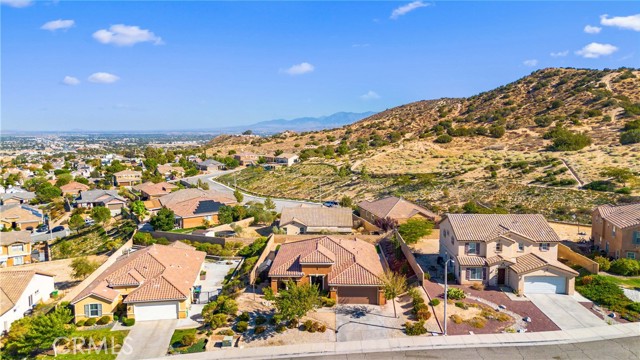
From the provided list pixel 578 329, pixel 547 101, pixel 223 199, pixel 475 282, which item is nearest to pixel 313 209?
pixel 223 199

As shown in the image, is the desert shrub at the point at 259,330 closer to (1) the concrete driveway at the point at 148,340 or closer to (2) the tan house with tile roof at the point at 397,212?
(1) the concrete driveway at the point at 148,340

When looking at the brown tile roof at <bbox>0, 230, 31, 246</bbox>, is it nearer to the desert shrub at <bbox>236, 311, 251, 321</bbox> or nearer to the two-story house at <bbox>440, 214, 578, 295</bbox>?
the desert shrub at <bbox>236, 311, 251, 321</bbox>

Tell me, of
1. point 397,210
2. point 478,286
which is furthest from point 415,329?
point 397,210

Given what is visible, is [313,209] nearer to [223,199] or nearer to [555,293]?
[223,199]

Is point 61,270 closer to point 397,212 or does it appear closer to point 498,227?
point 397,212

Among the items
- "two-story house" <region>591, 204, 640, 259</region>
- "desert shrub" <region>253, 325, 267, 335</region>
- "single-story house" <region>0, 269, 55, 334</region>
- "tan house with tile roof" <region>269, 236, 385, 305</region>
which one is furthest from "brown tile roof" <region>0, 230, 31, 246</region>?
"two-story house" <region>591, 204, 640, 259</region>

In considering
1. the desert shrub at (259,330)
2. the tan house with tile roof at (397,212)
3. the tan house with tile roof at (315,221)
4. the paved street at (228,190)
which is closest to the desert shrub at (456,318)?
the desert shrub at (259,330)
